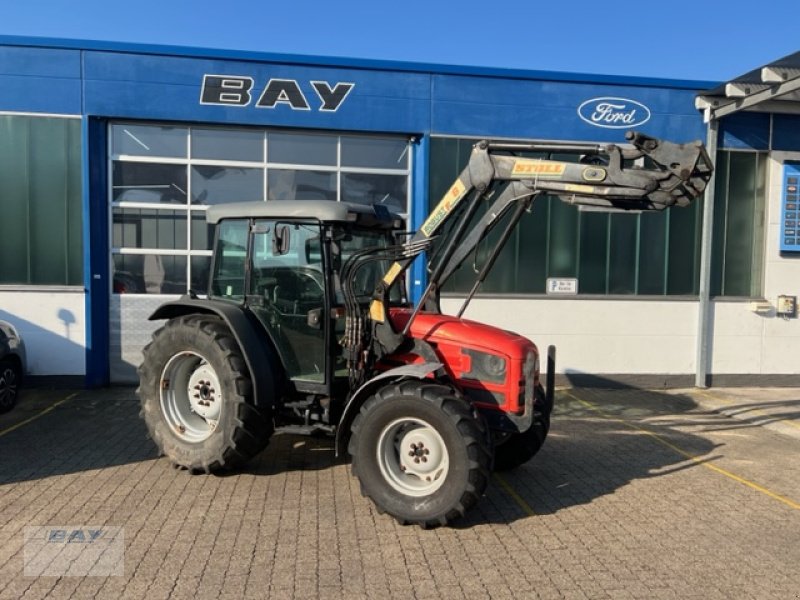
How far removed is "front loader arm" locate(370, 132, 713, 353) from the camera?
4.11m

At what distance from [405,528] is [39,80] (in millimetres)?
8713

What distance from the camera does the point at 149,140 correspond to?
9.31 meters

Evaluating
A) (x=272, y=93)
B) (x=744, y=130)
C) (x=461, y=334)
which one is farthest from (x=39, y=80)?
(x=744, y=130)

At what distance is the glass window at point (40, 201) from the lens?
349 inches

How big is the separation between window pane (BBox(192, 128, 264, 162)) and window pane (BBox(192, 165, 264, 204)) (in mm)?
196

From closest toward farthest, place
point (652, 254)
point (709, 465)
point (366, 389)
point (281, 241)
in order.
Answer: point (366, 389)
point (281, 241)
point (709, 465)
point (652, 254)

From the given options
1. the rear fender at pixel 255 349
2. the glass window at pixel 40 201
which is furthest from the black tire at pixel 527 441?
the glass window at pixel 40 201

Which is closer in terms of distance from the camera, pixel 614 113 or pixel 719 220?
pixel 614 113

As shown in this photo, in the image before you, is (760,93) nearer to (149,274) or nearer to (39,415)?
(149,274)

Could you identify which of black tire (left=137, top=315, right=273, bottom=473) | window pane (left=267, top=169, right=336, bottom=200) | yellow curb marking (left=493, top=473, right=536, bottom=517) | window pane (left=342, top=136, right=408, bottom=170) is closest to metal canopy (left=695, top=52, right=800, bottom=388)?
window pane (left=342, top=136, right=408, bottom=170)

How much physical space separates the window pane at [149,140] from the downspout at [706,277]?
8.79m

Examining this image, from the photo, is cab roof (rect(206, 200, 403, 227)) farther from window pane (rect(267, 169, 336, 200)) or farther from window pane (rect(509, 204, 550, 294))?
window pane (rect(509, 204, 550, 294))

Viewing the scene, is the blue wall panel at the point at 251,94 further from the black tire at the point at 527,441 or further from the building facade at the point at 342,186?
the black tire at the point at 527,441

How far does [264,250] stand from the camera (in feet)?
16.5
